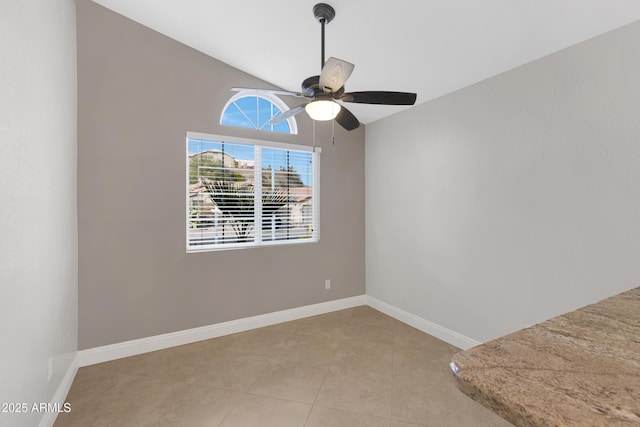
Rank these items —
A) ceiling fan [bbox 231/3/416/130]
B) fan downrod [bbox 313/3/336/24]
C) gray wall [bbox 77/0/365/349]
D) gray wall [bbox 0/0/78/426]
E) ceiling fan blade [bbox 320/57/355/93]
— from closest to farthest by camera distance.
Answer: gray wall [bbox 0/0/78/426], ceiling fan blade [bbox 320/57/355/93], ceiling fan [bbox 231/3/416/130], fan downrod [bbox 313/3/336/24], gray wall [bbox 77/0/365/349]

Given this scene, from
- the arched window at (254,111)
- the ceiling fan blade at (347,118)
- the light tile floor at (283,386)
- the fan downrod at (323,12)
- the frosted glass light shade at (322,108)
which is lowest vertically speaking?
the light tile floor at (283,386)

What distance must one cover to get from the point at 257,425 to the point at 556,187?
8.54 feet

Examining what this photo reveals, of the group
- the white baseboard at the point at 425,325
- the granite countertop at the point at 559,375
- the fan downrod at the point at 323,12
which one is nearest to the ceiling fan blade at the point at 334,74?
the fan downrod at the point at 323,12

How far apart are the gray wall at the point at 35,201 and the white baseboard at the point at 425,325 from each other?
3.08 meters

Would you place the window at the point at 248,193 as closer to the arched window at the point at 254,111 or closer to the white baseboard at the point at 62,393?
the arched window at the point at 254,111

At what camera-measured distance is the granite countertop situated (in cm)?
45

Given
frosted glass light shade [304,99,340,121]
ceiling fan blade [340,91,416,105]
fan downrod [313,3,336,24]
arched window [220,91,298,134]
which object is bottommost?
frosted glass light shade [304,99,340,121]

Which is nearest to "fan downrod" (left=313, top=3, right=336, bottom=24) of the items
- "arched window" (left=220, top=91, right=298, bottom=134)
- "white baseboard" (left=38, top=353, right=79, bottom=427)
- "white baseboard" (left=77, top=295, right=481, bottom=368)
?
"arched window" (left=220, top=91, right=298, bottom=134)

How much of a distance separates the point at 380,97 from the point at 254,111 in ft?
6.27

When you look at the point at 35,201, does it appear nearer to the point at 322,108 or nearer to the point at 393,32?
the point at 322,108

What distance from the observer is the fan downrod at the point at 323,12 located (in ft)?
6.68

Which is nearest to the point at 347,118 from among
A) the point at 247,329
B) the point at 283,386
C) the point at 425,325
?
the point at 283,386

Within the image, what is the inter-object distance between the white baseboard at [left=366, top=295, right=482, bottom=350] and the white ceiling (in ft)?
7.71

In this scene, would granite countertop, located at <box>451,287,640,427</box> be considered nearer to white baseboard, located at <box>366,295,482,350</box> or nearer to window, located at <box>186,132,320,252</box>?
white baseboard, located at <box>366,295,482,350</box>
